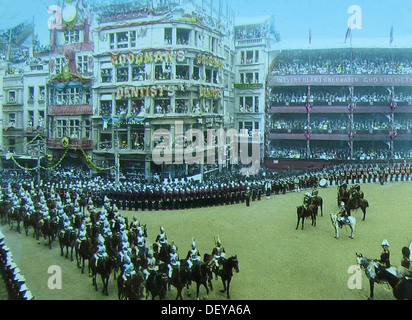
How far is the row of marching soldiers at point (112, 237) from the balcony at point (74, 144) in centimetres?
358

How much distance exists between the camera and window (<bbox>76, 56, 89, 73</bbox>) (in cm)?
2778

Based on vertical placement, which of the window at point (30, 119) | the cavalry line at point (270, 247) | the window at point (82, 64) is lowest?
the cavalry line at point (270, 247)

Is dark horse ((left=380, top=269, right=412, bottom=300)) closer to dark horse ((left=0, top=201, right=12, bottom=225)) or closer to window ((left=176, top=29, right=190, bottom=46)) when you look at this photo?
dark horse ((left=0, top=201, right=12, bottom=225))

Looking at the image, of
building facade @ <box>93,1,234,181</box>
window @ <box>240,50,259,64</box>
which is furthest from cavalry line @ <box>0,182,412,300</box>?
window @ <box>240,50,259,64</box>

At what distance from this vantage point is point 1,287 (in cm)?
1405

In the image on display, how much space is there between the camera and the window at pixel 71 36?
25.2 metres

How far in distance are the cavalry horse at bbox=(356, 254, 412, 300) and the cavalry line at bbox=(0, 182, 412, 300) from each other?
74cm

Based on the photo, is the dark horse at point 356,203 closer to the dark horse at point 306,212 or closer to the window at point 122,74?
the dark horse at point 306,212

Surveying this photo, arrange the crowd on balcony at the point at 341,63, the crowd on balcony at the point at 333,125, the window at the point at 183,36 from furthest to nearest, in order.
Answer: the crowd on balcony at the point at 333,125 → the crowd on balcony at the point at 341,63 → the window at the point at 183,36

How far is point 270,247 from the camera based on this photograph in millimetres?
17344

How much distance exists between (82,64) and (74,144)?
555cm

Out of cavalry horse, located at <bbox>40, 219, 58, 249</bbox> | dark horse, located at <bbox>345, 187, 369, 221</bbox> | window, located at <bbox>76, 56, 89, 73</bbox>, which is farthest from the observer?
window, located at <bbox>76, 56, 89, 73</bbox>

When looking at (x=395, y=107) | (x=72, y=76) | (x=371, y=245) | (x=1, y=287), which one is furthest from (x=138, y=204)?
(x=395, y=107)

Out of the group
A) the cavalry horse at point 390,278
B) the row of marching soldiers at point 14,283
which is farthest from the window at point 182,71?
the cavalry horse at point 390,278
